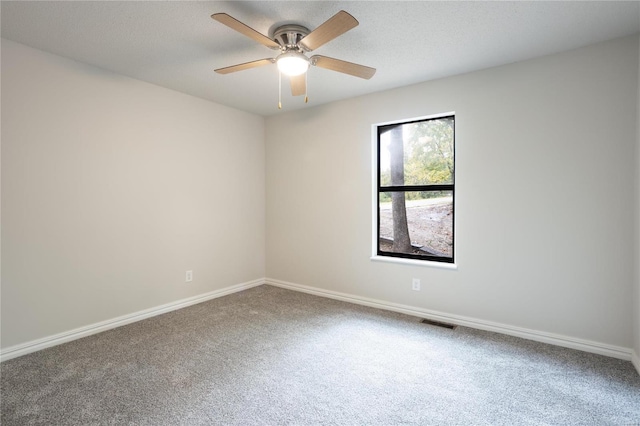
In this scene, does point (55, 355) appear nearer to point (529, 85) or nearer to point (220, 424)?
point (220, 424)

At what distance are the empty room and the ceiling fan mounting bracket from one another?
1cm

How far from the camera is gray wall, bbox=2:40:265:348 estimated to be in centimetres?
252

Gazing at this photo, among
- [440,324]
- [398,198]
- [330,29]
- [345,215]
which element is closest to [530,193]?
[398,198]

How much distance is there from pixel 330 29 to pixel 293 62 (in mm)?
433

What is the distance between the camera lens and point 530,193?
2.76 metres

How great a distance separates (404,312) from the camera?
11.3ft

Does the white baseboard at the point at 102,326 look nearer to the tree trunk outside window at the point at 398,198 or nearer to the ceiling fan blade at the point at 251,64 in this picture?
the tree trunk outside window at the point at 398,198

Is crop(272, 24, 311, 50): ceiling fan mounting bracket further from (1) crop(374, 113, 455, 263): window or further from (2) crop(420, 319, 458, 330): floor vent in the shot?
(2) crop(420, 319, 458, 330): floor vent

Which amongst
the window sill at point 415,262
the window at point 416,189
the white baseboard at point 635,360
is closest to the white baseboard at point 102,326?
the window sill at point 415,262

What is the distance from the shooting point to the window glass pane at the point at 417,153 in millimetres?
3338

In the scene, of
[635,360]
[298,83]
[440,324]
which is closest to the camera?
[635,360]

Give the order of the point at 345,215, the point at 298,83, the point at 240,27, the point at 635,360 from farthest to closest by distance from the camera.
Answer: the point at 345,215 < the point at 298,83 < the point at 635,360 < the point at 240,27

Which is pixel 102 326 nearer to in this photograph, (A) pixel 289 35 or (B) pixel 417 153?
(A) pixel 289 35

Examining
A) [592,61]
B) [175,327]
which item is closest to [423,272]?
[592,61]
